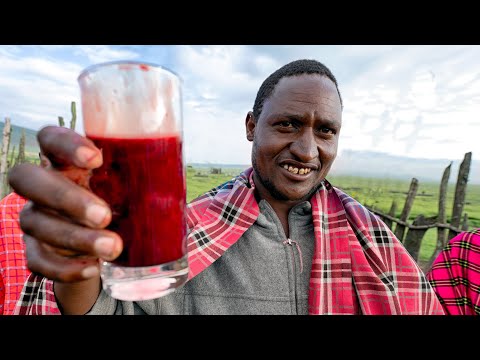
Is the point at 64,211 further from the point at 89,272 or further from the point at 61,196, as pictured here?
the point at 89,272

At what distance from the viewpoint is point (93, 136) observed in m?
0.93

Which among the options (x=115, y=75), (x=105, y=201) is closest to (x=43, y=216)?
(x=105, y=201)

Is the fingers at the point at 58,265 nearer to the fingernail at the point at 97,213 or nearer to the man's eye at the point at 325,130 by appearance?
the fingernail at the point at 97,213

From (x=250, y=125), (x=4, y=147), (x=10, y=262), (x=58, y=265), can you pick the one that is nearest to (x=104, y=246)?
(x=58, y=265)

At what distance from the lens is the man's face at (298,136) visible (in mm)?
1958

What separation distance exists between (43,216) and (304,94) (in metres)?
1.58

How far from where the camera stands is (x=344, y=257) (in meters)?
1.93

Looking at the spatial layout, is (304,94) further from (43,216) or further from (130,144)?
(43,216)

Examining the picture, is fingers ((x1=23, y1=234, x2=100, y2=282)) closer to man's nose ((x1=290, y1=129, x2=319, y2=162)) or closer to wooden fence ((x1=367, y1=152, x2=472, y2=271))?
man's nose ((x1=290, y1=129, x2=319, y2=162))

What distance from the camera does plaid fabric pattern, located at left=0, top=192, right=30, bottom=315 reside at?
7.64 feet

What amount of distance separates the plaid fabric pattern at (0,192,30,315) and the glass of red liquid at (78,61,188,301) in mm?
1835

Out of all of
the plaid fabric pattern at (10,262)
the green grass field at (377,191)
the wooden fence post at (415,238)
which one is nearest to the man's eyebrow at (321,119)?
the plaid fabric pattern at (10,262)

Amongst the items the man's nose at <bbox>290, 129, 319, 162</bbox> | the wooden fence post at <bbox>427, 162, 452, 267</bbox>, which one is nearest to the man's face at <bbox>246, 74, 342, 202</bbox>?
the man's nose at <bbox>290, 129, 319, 162</bbox>

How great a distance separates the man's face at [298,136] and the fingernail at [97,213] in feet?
4.26
